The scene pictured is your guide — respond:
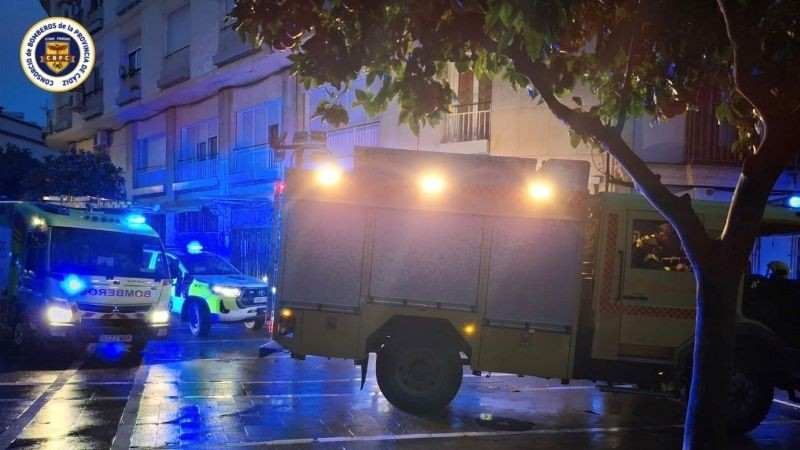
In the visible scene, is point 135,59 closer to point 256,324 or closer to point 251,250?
point 251,250

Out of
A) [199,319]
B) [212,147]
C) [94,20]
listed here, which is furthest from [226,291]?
[94,20]

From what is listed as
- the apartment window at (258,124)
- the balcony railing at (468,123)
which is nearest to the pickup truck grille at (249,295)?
the balcony railing at (468,123)

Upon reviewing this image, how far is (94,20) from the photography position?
102ft

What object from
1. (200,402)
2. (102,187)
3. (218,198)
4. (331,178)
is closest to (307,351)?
(200,402)

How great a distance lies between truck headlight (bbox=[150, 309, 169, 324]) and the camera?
11.6m

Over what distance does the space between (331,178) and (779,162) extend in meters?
5.03

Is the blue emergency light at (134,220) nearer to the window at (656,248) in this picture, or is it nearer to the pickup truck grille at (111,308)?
the pickup truck grille at (111,308)

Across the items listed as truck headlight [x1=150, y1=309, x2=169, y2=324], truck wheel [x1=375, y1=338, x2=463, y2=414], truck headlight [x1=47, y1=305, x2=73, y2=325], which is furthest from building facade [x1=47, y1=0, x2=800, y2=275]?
truck headlight [x1=47, y1=305, x2=73, y2=325]

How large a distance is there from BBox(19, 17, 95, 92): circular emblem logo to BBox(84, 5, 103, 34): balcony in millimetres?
15680

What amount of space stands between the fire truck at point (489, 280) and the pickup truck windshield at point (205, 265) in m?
7.62

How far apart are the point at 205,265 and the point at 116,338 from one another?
4666 millimetres

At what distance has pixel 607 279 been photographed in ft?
26.6

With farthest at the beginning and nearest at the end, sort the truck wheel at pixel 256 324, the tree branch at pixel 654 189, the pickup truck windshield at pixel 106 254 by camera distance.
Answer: the truck wheel at pixel 256 324
the pickup truck windshield at pixel 106 254
the tree branch at pixel 654 189

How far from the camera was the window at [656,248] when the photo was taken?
811cm
